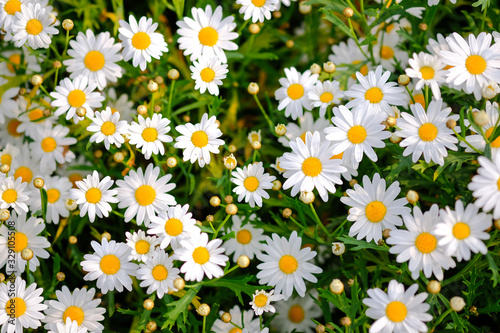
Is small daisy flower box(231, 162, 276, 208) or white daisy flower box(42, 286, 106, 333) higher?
small daisy flower box(231, 162, 276, 208)

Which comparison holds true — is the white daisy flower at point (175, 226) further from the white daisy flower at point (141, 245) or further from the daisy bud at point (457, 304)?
the daisy bud at point (457, 304)

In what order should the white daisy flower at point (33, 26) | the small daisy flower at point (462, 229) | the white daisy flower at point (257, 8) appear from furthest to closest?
the white daisy flower at point (257, 8)
the white daisy flower at point (33, 26)
the small daisy flower at point (462, 229)

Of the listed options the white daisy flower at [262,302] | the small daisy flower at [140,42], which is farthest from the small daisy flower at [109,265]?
the small daisy flower at [140,42]

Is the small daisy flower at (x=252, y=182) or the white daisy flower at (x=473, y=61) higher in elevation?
the white daisy flower at (x=473, y=61)

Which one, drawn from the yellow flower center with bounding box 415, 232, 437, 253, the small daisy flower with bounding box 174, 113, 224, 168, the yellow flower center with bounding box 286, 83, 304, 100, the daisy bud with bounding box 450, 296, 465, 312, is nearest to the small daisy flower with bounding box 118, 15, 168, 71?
the small daisy flower with bounding box 174, 113, 224, 168

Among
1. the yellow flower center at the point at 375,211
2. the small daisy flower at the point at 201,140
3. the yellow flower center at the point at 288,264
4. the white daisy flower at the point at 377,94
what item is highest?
the white daisy flower at the point at 377,94

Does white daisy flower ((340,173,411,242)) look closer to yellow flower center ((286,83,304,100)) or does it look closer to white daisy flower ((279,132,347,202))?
white daisy flower ((279,132,347,202))

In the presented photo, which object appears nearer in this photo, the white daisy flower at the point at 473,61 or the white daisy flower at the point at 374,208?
the white daisy flower at the point at 374,208
